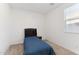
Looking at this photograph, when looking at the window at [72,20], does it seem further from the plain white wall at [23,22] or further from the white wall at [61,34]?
the plain white wall at [23,22]

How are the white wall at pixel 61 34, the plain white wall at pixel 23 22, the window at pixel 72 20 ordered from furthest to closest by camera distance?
the white wall at pixel 61 34
the window at pixel 72 20
the plain white wall at pixel 23 22

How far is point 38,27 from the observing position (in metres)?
2.03

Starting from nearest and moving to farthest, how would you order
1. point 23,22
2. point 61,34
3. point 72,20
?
point 23,22, point 72,20, point 61,34

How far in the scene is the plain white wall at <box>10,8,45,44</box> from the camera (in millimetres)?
1991

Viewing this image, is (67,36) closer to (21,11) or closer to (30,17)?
(30,17)

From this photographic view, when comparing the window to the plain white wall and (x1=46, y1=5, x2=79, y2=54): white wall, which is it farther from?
the plain white wall

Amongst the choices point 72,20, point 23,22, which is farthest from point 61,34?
point 23,22

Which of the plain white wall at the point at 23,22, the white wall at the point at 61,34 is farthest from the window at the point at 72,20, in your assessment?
the plain white wall at the point at 23,22

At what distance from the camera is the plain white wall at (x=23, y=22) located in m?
1.99

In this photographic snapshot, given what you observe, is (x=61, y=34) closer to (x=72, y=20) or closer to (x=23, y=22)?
(x=72, y=20)

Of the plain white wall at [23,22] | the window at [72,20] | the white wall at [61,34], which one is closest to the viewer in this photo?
the plain white wall at [23,22]

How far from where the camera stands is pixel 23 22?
2096 millimetres

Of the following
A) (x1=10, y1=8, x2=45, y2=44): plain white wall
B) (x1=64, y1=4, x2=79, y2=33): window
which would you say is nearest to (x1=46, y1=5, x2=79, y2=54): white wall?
(x1=64, y1=4, x2=79, y2=33): window
